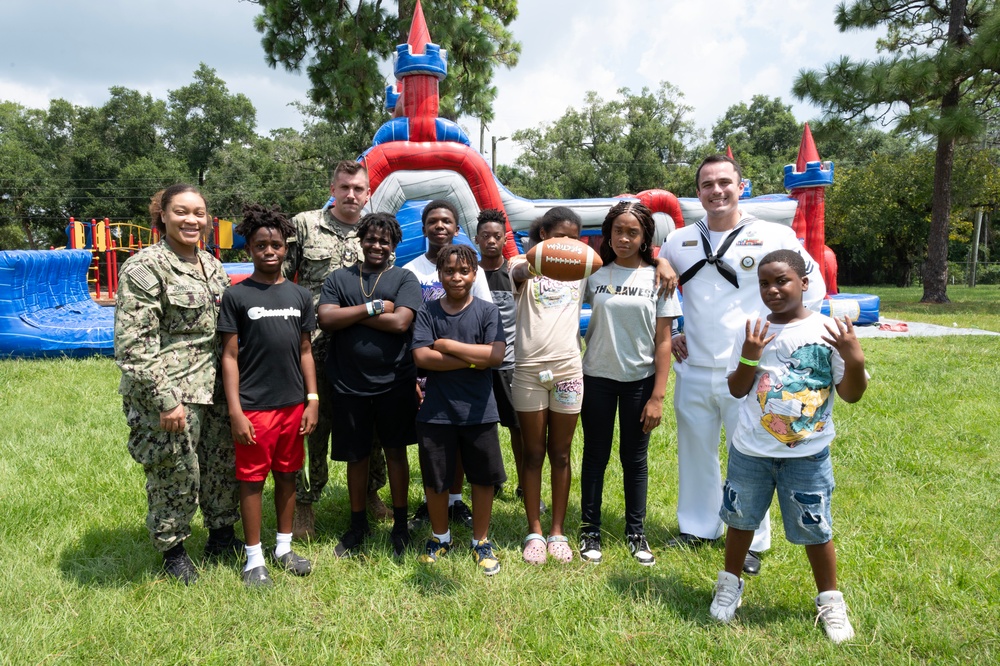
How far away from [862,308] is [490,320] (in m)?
11.9

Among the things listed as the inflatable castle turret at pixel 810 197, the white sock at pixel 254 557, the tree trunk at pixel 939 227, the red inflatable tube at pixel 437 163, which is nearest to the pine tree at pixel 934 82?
the tree trunk at pixel 939 227

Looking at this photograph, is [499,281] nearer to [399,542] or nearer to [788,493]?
[399,542]

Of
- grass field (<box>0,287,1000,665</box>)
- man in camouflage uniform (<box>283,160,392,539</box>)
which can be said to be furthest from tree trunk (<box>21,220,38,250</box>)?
man in camouflage uniform (<box>283,160,392,539</box>)

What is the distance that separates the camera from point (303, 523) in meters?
3.55

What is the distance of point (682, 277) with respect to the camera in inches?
131

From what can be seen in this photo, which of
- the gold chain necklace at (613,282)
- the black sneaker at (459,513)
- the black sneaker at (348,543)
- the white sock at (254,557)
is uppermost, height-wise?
the gold chain necklace at (613,282)

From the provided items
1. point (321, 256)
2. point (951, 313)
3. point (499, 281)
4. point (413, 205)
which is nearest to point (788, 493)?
point (499, 281)

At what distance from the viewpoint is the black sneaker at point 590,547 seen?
3.27 metres

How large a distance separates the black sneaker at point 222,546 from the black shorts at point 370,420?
0.68 metres

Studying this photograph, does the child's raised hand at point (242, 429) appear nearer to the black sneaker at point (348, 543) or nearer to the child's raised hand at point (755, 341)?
the black sneaker at point (348, 543)

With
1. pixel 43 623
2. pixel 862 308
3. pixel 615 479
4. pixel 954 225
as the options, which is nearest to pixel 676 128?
pixel 954 225

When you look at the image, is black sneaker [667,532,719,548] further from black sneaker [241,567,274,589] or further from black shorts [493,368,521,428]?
black sneaker [241,567,274,589]

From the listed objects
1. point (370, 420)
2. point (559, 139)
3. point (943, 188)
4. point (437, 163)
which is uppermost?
point (559, 139)

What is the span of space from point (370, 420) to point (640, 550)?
1.54m
